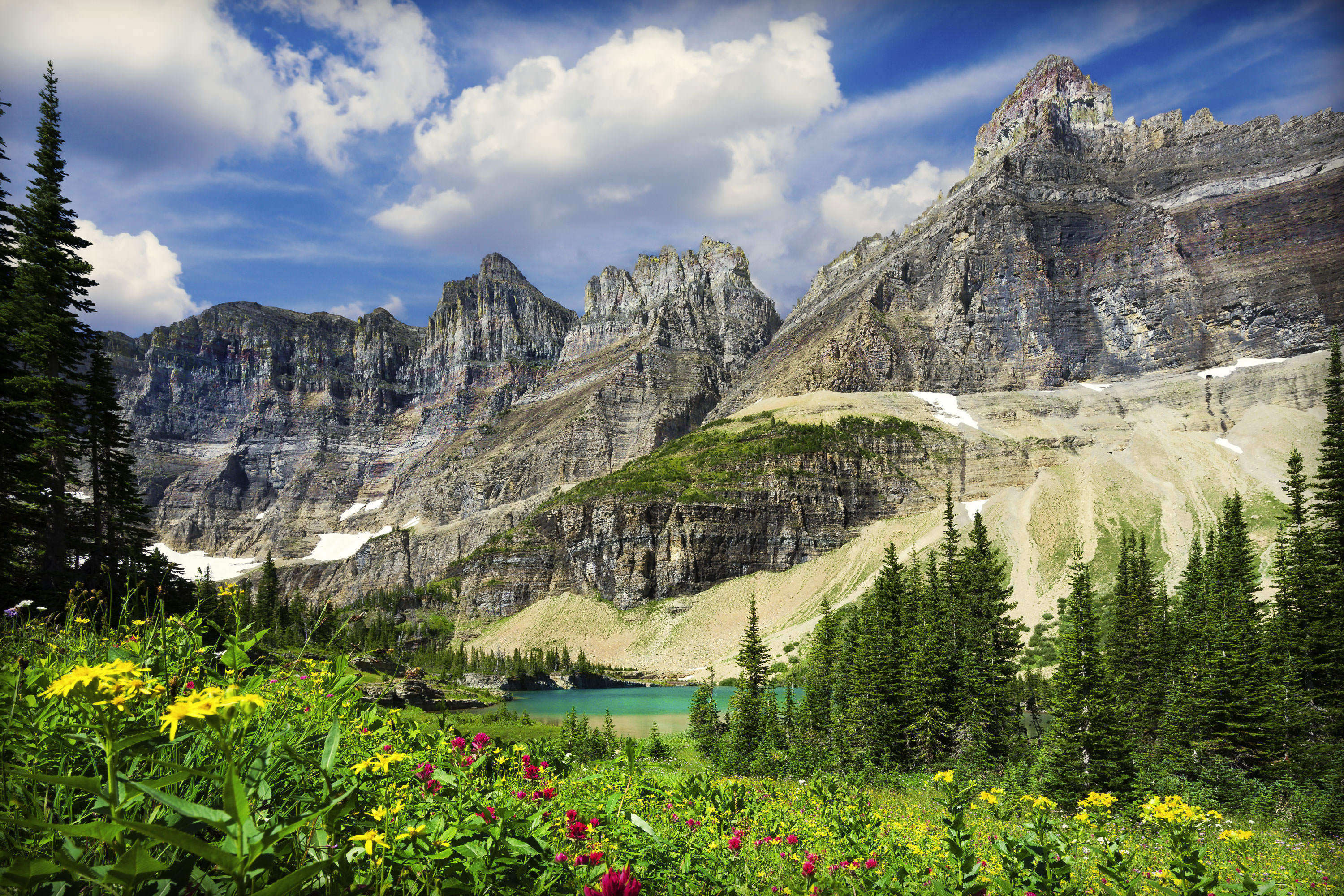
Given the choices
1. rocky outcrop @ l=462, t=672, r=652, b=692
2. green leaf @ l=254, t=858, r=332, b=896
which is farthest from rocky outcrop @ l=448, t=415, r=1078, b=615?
green leaf @ l=254, t=858, r=332, b=896

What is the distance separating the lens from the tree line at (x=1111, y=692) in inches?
1045

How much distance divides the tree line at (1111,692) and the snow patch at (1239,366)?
548 ft

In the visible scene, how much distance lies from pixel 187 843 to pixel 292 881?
29cm

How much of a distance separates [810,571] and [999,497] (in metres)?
48.3

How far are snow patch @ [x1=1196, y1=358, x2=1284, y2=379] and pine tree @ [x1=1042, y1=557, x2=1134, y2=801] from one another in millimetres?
191010

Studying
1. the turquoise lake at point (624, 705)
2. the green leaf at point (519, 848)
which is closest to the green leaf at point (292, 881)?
the green leaf at point (519, 848)

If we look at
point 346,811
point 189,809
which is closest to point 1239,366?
point 346,811

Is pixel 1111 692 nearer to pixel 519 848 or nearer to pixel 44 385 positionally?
pixel 519 848

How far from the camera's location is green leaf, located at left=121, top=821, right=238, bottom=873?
60.3 inches

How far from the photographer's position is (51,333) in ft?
87.0

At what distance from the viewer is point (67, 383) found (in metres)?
27.5

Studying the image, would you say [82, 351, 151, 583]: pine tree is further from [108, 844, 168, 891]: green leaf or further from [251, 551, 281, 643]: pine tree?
[251, 551, 281, 643]: pine tree

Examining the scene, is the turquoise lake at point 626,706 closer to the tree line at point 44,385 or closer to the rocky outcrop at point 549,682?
the rocky outcrop at point 549,682

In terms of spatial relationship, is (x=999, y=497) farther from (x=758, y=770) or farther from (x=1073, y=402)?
(x=758, y=770)
